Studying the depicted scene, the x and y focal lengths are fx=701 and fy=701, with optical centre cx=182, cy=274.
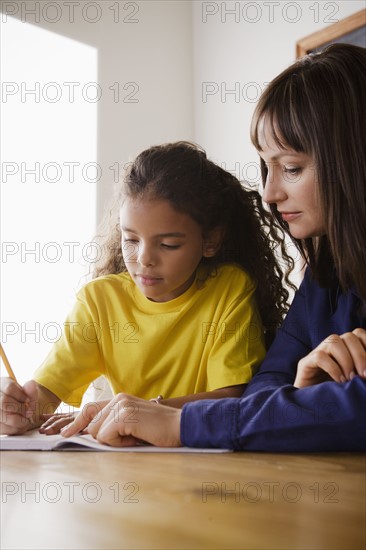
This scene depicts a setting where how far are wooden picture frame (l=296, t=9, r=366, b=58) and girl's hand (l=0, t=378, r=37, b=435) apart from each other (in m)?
1.91

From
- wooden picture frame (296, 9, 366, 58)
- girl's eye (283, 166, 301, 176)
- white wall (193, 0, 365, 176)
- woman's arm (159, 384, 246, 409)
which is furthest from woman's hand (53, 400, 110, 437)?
white wall (193, 0, 365, 176)

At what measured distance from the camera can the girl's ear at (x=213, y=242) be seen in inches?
54.4

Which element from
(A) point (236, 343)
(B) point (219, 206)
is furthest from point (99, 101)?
(A) point (236, 343)

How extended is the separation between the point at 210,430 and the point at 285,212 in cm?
45

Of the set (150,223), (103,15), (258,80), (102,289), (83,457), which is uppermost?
(103,15)

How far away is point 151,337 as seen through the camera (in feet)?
4.39

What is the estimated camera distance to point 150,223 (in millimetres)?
1279

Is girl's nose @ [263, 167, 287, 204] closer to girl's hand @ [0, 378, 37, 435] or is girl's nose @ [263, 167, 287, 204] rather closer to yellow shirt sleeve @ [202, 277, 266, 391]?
yellow shirt sleeve @ [202, 277, 266, 391]

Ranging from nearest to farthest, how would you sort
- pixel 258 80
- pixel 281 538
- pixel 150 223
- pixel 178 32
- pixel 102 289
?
pixel 281 538 < pixel 150 223 < pixel 102 289 < pixel 258 80 < pixel 178 32

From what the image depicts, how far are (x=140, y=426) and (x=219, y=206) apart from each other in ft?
2.18

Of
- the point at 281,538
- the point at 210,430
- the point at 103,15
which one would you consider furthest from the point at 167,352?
the point at 103,15

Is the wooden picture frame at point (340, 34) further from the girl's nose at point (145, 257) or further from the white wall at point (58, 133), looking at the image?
the girl's nose at point (145, 257)

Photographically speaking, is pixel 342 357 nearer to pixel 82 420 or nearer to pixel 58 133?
pixel 82 420

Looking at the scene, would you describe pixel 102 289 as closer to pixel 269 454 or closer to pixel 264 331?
pixel 264 331
